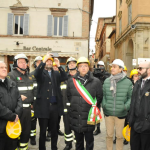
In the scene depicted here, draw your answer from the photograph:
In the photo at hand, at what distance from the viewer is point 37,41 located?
1888cm

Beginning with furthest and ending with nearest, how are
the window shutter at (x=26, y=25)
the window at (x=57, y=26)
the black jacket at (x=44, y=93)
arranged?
the window at (x=57, y=26)
the window shutter at (x=26, y=25)
the black jacket at (x=44, y=93)

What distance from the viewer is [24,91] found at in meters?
4.33

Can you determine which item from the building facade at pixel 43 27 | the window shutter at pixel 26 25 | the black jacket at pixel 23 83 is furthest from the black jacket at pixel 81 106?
the window shutter at pixel 26 25

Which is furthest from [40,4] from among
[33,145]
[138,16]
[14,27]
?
[33,145]

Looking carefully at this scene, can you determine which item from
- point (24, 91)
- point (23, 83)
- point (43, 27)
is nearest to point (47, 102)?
point (24, 91)

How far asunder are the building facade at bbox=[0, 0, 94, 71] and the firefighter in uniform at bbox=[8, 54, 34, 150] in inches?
570

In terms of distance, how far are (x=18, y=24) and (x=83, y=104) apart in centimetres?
1680

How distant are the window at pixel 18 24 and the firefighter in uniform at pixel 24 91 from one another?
50.9 ft

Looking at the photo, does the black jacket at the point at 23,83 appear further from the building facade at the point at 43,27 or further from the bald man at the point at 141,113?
the building facade at the point at 43,27

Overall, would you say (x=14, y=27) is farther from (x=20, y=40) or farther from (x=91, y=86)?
(x=91, y=86)

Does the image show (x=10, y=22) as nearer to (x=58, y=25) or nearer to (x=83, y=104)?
(x=58, y=25)

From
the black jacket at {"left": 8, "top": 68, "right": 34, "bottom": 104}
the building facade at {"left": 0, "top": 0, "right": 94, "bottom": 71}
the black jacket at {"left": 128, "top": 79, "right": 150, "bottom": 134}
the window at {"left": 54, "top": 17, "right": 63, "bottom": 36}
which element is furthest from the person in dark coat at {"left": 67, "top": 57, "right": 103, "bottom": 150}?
the window at {"left": 54, "top": 17, "right": 63, "bottom": 36}

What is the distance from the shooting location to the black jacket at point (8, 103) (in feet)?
11.0

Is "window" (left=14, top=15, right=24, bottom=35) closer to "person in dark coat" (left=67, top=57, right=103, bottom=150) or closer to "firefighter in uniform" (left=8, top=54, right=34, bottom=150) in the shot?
"firefighter in uniform" (left=8, top=54, right=34, bottom=150)
